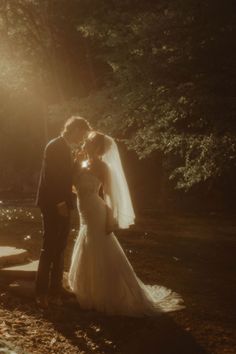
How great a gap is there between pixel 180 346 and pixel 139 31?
34.2ft

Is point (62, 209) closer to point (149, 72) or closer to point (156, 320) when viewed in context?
point (156, 320)

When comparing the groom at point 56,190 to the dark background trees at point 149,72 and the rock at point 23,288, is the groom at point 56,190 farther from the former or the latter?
the dark background trees at point 149,72

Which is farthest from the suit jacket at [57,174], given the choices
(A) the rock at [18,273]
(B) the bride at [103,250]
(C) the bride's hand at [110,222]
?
(A) the rock at [18,273]

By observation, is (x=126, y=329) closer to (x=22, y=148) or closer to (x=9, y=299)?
(x=9, y=299)

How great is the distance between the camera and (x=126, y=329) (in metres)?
6.11

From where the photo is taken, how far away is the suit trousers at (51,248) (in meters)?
6.81

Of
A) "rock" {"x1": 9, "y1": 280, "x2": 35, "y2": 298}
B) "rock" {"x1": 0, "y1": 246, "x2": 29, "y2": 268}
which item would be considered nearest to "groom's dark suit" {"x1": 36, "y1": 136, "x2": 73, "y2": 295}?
"rock" {"x1": 9, "y1": 280, "x2": 35, "y2": 298}

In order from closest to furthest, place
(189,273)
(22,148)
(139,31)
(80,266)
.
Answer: (80,266) < (189,273) < (139,31) < (22,148)

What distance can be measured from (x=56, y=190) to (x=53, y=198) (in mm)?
124

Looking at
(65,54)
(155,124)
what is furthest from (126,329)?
(65,54)

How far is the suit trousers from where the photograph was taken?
681cm

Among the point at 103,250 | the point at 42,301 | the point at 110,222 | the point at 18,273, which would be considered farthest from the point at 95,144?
the point at 18,273

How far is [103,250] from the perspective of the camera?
6973 mm

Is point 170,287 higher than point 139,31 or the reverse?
the reverse
